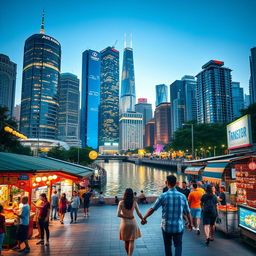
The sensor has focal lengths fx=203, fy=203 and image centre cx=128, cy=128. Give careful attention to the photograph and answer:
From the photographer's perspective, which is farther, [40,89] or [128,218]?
[40,89]

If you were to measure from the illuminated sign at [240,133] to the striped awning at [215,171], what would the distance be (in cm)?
185

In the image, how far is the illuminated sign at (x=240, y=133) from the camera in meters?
11.1

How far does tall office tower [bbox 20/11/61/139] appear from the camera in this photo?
16525 centimetres

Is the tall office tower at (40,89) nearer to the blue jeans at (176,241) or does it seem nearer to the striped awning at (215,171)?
the striped awning at (215,171)

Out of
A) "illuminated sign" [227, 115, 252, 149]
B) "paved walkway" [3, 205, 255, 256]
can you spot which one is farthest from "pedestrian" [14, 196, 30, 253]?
"illuminated sign" [227, 115, 252, 149]

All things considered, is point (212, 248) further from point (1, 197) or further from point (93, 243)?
point (1, 197)

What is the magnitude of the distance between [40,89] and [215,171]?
583 feet

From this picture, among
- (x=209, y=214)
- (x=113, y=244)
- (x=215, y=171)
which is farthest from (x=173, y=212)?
(x=215, y=171)

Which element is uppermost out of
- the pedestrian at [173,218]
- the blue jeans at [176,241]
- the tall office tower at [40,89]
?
the tall office tower at [40,89]

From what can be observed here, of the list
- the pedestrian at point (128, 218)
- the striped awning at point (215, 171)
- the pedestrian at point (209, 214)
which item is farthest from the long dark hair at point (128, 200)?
the striped awning at point (215, 171)

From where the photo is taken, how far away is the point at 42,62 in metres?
173

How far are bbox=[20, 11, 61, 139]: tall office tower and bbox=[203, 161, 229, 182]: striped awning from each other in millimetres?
166504

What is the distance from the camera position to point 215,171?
11453 millimetres

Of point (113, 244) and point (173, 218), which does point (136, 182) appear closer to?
point (113, 244)
